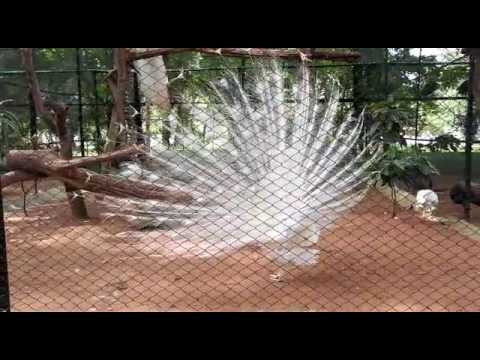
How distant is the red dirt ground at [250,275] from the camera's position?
3371 mm

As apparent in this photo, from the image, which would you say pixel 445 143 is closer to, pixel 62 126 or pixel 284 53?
pixel 284 53

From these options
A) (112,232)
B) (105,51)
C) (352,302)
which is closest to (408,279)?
(352,302)

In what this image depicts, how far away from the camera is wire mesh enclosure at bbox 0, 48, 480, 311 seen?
3.59 metres

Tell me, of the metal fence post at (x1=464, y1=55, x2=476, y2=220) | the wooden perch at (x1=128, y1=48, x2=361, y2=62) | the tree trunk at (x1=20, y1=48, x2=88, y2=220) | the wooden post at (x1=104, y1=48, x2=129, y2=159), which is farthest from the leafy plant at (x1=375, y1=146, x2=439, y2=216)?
the tree trunk at (x1=20, y1=48, x2=88, y2=220)

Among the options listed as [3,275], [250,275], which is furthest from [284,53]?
[3,275]

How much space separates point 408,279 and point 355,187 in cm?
123

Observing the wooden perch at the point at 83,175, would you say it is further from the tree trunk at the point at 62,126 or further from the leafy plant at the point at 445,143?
the leafy plant at the point at 445,143

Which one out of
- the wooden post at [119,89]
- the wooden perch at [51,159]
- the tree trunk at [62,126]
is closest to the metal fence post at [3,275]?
the wooden perch at [51,159]

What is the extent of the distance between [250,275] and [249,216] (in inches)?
18.2

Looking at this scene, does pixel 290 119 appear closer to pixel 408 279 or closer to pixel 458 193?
pixel 408 279

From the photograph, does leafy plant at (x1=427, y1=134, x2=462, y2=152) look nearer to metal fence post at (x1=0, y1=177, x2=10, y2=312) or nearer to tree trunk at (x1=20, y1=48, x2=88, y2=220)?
tree trunk at (x1=20, y1=48, x2=88, y2=220)

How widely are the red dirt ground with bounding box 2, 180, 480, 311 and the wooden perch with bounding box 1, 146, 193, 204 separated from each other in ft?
1.33

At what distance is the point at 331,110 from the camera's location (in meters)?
5.12

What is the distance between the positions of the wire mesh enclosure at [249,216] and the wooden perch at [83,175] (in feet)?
0.04
